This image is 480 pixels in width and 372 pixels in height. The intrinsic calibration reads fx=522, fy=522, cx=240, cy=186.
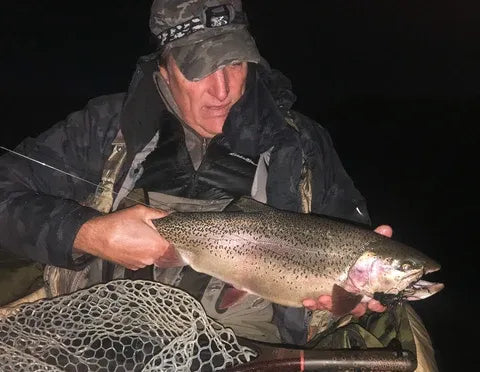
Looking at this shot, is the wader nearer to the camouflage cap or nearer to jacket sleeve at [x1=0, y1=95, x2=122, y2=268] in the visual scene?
jacket sleeve at [x1=0, y1=95, x2=122, y2=268]

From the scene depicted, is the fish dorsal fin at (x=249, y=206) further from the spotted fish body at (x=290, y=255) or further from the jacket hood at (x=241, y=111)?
the jacket hood at (x=241, y=111)

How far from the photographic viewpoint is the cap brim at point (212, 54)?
10.8ft

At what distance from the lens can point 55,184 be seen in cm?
344

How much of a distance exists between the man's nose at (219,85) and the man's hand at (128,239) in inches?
35.8

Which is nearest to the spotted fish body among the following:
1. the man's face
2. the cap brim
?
the man's face

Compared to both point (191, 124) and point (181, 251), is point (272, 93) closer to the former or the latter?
point (191, 124)

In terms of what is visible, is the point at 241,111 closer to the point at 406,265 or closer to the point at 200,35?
the point at 200,35

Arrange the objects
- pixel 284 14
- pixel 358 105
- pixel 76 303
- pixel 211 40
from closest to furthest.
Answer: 1. pixel 76 303
2. pixel 211 40
3. pixel 358 105
4. pixel 284 14

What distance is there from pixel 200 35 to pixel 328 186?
1330mm

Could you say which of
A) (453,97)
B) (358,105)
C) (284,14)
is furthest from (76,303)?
(284,14)

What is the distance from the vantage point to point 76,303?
2.87 metres

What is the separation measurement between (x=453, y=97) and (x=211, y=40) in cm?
2848

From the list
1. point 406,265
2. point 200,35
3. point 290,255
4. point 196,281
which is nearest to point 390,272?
point 406,265

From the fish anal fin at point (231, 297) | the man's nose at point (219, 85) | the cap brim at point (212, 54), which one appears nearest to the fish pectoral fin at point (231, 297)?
the fish anal fin at point (231, 297)
